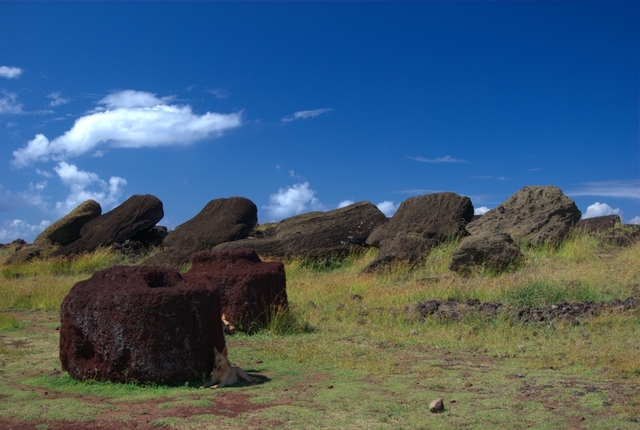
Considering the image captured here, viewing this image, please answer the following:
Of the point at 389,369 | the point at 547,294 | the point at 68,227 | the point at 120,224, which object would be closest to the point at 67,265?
the point at 120,224

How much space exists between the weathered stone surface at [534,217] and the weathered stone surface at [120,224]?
10.7m

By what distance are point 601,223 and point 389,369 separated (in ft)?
51.4

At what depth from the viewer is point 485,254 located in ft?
45.5

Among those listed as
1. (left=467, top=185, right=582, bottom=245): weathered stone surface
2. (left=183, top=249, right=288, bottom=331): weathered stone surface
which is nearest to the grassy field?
(left=183, top=249, right=288, bottom=331): weathered stone surface

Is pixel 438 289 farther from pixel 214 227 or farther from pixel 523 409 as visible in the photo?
pixel 214 227

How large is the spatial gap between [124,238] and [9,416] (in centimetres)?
1725

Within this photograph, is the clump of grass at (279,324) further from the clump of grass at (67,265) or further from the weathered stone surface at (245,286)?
the clump of grass at (67,265)

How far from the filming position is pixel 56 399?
5523 mm

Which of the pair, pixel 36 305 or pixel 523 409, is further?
pixel 36 305

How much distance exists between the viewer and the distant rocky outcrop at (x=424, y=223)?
15953mm

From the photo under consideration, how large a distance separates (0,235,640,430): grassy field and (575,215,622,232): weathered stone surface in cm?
618

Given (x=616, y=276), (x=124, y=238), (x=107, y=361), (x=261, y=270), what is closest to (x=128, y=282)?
(x=107, y=361)

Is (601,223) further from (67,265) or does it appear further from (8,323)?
(8,323)

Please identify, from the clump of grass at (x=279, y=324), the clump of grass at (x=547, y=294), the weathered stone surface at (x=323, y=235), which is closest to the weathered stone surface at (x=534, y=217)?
the weathered stone surface at (x=323, y=235)
